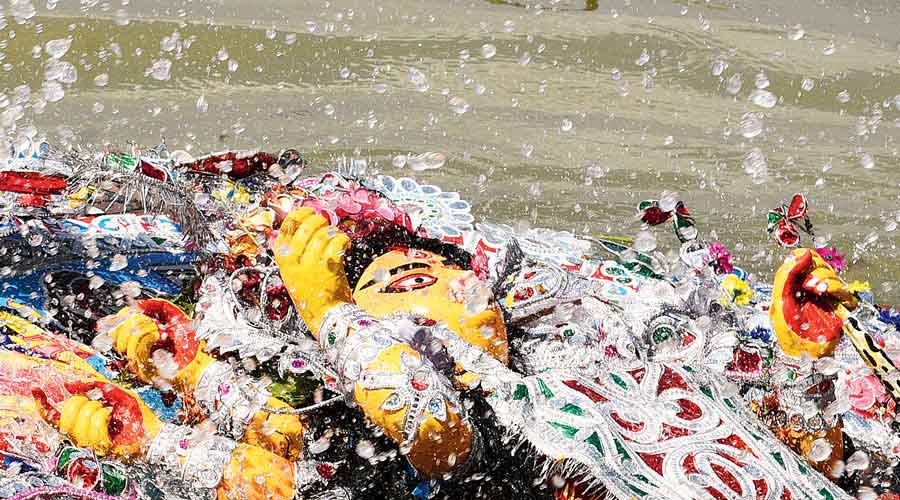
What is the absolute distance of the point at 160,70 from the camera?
10.2 feet

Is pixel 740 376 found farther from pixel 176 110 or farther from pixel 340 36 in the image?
pixel 340 36

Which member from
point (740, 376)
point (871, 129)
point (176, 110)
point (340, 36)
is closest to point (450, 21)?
point (340, 36)

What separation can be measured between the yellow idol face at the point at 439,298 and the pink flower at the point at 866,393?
461 millimetres

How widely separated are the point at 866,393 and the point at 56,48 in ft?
8.93

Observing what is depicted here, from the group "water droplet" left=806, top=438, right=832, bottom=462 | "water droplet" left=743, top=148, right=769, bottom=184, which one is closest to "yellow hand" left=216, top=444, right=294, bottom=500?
"water droplet" left=806, top=438, right=832, bottom=462

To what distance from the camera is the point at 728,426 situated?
112 centimetres

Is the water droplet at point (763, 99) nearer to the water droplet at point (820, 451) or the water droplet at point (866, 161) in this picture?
the water droplet at point (866, 161)

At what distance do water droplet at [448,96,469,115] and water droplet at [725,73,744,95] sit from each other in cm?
85

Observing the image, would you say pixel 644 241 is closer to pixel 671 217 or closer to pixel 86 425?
pixel 671 217

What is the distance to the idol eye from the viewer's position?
136cm

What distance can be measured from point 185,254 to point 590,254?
781 millimetres

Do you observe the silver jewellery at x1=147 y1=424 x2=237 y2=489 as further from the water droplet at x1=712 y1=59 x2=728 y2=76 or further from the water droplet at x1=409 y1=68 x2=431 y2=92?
the water droplet at x1=712 y1=59 x2=728 y2=76

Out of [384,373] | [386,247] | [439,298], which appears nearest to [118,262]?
[386,247]

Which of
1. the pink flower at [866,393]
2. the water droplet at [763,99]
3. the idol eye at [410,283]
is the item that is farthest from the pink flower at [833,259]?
the water droplet at [763,99]
